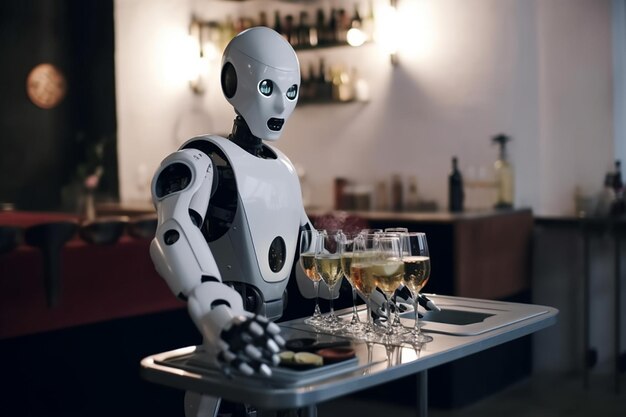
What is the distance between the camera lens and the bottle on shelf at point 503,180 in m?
4.45

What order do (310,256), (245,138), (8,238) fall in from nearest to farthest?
(310,256), (245,138), (8,238)

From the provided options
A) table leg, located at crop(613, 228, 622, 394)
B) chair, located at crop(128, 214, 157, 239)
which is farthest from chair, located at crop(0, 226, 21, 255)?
table leg, located at crop(613, 228, 622, 394)

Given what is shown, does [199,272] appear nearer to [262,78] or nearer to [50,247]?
[262,78]

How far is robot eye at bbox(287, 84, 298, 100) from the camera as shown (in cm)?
214

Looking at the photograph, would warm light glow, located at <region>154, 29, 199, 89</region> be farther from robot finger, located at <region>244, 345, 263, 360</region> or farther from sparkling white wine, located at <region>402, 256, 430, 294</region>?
robot finger, located at <region>244, 345, 263, 360</region>

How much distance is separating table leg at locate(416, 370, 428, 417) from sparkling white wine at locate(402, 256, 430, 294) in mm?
388

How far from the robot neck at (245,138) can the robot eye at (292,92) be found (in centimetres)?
13

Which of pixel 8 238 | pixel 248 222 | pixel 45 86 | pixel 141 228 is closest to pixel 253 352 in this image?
pixel 248 222

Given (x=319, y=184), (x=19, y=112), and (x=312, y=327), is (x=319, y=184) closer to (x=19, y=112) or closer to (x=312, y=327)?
(x=19, y=112)

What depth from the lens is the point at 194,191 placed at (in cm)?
187

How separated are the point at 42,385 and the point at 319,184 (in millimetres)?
2547

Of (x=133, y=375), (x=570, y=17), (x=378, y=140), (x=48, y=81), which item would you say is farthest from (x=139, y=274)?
(x=570, y=17)

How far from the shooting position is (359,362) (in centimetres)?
151

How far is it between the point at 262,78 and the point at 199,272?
59 cm
